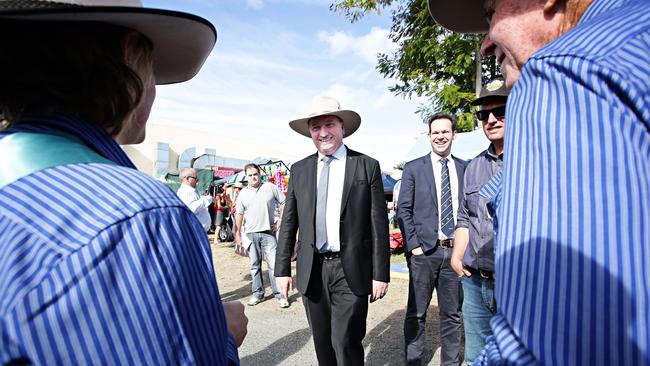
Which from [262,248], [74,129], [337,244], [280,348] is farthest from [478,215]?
[262,248]

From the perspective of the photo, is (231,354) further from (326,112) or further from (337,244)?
(326,112)

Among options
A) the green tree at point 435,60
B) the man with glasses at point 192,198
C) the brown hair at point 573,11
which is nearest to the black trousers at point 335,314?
the brown hair at point 573,11

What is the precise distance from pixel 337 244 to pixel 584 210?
7.36ft

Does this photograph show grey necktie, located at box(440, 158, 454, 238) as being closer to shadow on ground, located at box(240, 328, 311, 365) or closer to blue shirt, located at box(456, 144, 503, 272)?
blue shirt, located at box(456, 144, 503, 272)

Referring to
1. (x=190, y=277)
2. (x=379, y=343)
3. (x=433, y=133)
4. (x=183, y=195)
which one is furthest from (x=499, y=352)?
(x=183, y=195)

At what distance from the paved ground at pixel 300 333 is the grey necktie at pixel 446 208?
1258 millimetres

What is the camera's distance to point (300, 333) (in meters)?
4.27

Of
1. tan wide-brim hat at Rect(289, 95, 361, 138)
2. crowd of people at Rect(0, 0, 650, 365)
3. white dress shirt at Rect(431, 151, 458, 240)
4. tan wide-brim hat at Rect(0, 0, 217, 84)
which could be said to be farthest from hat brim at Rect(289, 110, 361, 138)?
crowd of people at Rect(0, 0, 650, 365)

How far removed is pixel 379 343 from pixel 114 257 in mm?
3789

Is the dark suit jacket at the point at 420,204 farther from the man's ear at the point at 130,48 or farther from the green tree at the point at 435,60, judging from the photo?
the green tree at the point at 435,60

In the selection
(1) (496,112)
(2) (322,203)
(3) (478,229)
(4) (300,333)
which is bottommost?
(4) (300,333)

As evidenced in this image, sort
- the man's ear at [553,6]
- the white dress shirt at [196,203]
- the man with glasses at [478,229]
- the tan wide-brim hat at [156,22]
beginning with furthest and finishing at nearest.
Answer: the white dress shirt at [196,203]
the man with glasses at [478,229]
the man's ear at [553,6]
the tan wide-brim hat at [156,22]

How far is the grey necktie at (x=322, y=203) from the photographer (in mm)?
2693

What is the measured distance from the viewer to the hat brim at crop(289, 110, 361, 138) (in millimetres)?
2974
